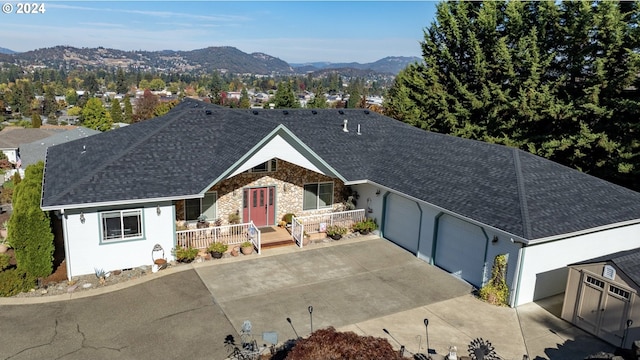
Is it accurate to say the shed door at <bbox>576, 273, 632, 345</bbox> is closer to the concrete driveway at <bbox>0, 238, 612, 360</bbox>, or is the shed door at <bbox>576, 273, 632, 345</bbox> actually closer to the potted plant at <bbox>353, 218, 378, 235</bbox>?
the concrete driveway at <bbox>0, 238, 612, 360</bbox>

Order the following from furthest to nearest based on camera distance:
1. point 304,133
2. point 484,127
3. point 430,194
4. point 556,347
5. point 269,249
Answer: point 484,127
point 304,133
point 269,249
point 430,194
point 556,347

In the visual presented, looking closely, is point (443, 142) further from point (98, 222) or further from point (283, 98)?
point (283, 98)

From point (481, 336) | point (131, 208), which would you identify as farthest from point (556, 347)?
point (131, 208)

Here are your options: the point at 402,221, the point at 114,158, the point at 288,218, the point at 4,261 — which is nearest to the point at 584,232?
the point at 402,221

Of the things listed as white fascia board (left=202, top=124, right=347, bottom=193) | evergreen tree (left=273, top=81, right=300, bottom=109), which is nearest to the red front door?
white fascia board (left=202, top=124, right=347, bottom=193)

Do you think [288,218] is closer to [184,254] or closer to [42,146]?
[184,254]

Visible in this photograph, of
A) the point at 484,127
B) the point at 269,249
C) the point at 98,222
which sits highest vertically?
the point at 484,127

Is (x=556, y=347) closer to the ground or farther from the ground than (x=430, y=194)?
closer to the ground

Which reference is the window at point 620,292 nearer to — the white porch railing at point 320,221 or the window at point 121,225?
the white porch railing at point 320,221

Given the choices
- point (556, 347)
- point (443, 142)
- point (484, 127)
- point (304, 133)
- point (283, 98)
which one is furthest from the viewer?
point (283, 98)
